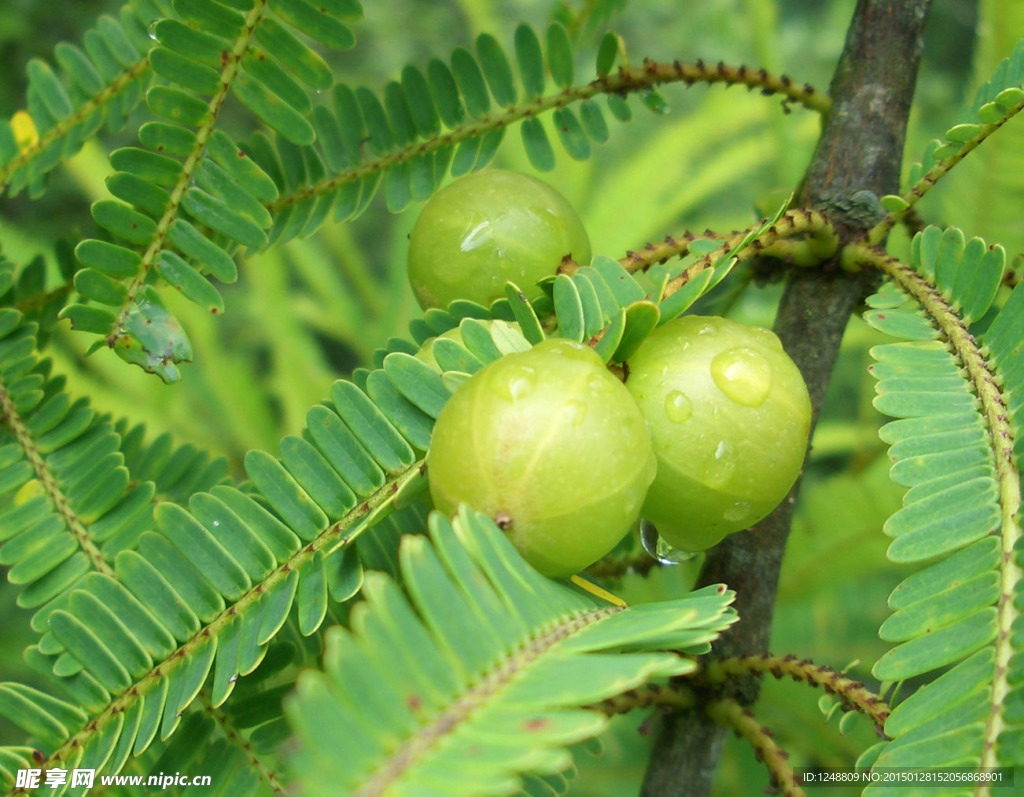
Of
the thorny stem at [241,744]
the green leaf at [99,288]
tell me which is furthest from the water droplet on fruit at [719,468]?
the green leaf at [99,288]

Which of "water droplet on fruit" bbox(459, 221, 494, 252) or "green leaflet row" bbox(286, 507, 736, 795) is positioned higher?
"water droplet on fruit" bbox(459, 221, 494, 252)

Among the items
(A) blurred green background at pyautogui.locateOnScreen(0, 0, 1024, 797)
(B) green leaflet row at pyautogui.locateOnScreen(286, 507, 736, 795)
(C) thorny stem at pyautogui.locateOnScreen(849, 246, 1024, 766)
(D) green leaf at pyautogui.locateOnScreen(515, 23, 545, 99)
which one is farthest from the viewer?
(A) blurred green background at pyautogui.locateOnScreen(0, 0, 1024, 797)

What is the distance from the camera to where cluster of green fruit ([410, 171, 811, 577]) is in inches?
20.7

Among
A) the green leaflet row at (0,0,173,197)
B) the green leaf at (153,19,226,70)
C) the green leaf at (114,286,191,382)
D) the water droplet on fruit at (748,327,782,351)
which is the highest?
the green leaflet row at (0,0,173,197)

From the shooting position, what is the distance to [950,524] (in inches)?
22.8

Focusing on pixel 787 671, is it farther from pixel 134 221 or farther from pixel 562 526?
pixel 134 221

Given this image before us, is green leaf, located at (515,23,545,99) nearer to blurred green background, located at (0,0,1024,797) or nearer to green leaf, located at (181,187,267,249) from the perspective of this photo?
blurred green background, located at (0,0,1024,797)

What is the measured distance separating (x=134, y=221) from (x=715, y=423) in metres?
0.55

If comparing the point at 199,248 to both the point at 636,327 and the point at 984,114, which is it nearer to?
the point at 636,327

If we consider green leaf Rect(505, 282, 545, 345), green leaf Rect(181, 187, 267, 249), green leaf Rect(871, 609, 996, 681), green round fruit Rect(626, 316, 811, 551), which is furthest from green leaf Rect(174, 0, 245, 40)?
green leaf Rect(871, 609, 996, 681)

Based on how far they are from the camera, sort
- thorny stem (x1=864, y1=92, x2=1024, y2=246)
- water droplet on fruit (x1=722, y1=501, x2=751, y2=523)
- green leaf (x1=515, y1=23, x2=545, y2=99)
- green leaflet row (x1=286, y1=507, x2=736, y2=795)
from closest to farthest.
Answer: green leaflet row (x1=286, y1=507, x2=736, y2=795) < water droplet on fruit (x1=722, y1=501, x2=751, y2=523) < thorny stem (x1=864, y1=92, x2=1024, y2=246) < green leaf (x1=515, y1=23, x2=545, y2=99)

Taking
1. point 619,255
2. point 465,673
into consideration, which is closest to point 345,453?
point 465,673

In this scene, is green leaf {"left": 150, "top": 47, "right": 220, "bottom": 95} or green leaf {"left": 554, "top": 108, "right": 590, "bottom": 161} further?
green leaf {"left": 554, "top": 108, "right": 590, "bottom": 161}

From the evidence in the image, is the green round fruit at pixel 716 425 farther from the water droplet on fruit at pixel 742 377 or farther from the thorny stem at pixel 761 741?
the thorny stem at pixel 761 741
